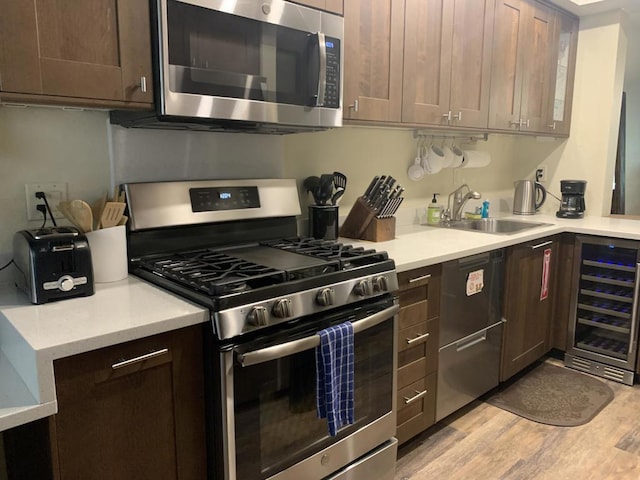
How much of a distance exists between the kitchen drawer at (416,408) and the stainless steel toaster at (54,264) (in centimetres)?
130

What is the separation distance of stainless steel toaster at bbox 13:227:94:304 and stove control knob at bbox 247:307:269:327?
19.9 inches

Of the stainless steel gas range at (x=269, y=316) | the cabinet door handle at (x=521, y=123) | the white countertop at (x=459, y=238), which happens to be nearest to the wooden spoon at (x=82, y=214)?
the stainless steel gas range at (x=269, y=316)

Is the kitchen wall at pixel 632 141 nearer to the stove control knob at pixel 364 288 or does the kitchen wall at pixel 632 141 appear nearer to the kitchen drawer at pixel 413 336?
the kitchen drawer at pixel 413 336

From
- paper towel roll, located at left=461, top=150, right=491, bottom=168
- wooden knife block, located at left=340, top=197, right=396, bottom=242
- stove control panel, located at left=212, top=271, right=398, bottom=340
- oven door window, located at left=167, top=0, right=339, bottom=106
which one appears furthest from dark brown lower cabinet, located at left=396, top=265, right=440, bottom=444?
paper towel roll, located at left=461, top=150, right=491, bottom=168

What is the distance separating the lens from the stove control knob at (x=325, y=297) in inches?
59.5

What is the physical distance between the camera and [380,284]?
1723mm

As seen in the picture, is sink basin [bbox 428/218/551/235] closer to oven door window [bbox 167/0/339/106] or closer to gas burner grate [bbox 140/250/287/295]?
oven door window [bbox 167/0/339/106]

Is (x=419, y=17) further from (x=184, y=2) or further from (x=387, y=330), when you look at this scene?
(x=387, y=330)

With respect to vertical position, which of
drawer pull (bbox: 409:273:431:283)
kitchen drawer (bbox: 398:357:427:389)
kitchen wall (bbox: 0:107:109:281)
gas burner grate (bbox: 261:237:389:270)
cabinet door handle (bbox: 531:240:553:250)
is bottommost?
kitchen drawer (bbox: 398:357:427:389)

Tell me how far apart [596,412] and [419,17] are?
84.9 inches

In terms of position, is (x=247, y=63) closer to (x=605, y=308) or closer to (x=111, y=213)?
(x=111, y=213)

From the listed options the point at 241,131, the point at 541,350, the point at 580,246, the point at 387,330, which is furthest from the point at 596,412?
the point at 241,131

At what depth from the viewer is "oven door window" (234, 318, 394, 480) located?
55.4 inches

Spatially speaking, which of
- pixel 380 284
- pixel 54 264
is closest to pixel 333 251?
pixel 380 284
